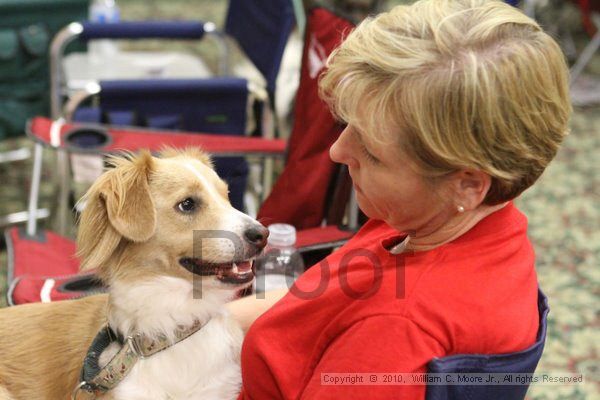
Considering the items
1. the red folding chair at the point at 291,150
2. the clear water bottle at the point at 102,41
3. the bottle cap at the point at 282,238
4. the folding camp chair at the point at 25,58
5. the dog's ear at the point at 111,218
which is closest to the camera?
the dog's ear at the point at 111,218

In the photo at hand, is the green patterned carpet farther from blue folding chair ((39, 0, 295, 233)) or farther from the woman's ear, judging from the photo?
the woman's ear

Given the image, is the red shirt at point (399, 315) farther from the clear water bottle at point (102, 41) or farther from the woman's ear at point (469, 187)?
the clear water bottle at point (102, 41)

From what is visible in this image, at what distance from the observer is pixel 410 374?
84cm

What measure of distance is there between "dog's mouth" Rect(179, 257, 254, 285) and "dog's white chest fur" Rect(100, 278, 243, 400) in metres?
0.04

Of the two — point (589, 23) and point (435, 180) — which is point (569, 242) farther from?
point (435, 180)

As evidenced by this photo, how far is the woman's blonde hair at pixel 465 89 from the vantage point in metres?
0.82

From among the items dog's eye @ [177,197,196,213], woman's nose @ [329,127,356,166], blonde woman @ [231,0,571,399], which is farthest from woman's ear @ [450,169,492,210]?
dog's eye @ [177,197,196,213]

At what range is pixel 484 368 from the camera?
0.86m

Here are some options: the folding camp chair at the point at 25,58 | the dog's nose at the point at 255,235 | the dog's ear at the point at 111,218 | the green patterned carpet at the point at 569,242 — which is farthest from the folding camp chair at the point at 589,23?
the dog's ear at the point at 111,218

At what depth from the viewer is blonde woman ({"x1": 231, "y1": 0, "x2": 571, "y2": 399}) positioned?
0.83 metres

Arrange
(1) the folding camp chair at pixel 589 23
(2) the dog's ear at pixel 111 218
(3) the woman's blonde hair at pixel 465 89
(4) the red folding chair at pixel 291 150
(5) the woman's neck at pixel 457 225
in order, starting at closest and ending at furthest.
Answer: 1. (3) the woman's blonde hair at pixel 465 89
2. (5) the woman's neck at pixel 457 225
3. (2) the dog's ear at pixel 111 218
4. (4) the red folding chair at pixel 291 150
5. (1) the folding camp chair at pixel 589 23

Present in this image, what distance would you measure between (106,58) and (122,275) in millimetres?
1845

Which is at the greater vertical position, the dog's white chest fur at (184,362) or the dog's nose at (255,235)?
the dog's nose at (255,235)

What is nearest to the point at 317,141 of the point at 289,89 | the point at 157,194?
the point at 157,194
